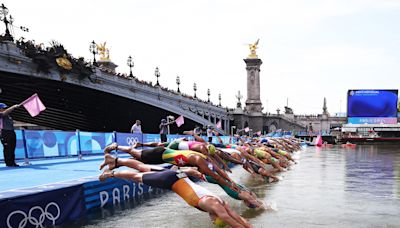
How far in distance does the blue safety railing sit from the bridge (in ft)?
54.2

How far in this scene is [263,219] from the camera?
8.29m

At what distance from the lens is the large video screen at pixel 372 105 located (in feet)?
207

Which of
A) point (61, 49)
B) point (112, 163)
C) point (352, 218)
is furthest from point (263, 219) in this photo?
point (61, 49)

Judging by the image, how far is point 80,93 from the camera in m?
46.2

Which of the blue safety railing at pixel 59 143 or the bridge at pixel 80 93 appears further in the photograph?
the bridge at pixel 80 93

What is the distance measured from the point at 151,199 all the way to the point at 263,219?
12.5 ft

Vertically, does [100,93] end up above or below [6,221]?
above

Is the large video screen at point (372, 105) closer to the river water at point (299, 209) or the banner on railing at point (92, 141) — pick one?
the banner on railing at point (92, 141)

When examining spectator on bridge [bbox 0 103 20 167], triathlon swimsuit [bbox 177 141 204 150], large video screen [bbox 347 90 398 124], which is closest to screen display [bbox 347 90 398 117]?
large video screen [bbox 347 90 398 124]

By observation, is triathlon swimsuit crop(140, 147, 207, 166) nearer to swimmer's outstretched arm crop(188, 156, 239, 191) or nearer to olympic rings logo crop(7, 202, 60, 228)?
swimmer's outstretched arm crop(188, 156, 239, 191)

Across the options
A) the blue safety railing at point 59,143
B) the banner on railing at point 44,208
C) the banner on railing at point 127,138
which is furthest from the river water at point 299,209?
the banner on railing at point 127,138

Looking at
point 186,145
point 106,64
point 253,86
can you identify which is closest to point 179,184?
point 186,145

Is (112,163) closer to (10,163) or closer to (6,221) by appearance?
(6,221)

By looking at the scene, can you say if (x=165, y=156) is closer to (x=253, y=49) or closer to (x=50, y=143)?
(x=50, y=143)
